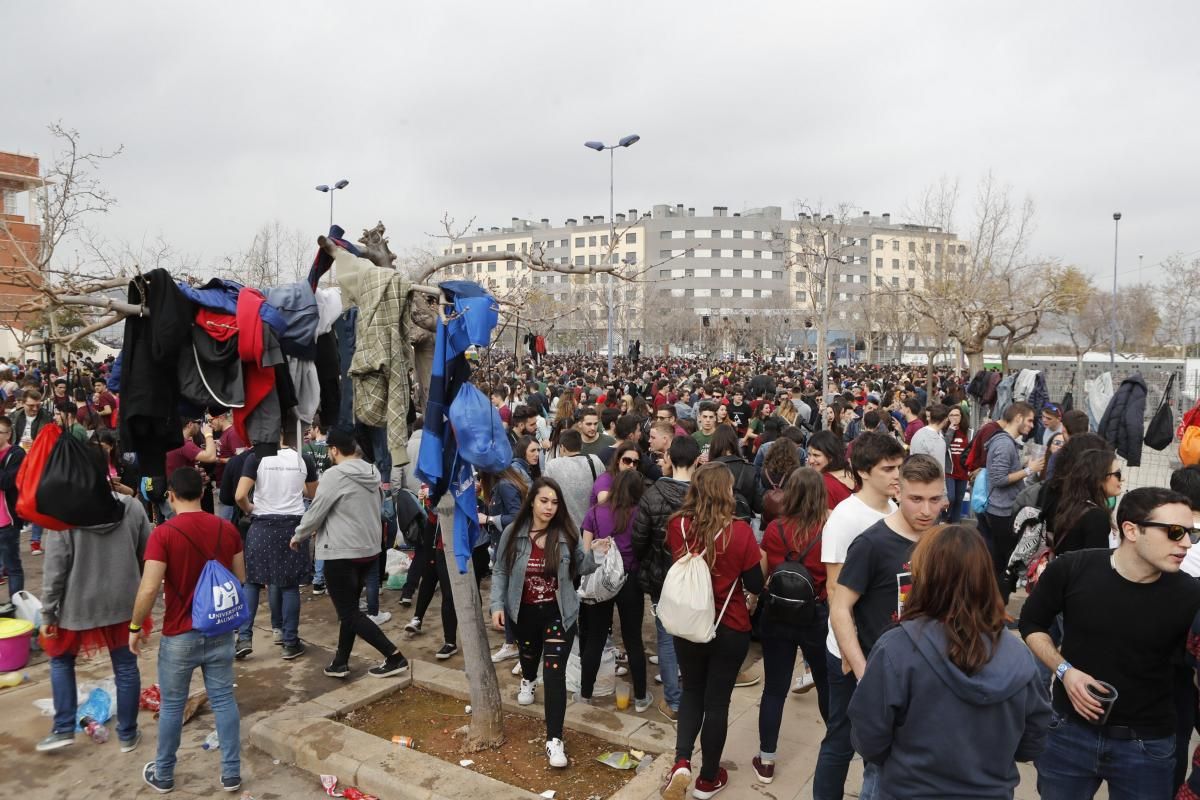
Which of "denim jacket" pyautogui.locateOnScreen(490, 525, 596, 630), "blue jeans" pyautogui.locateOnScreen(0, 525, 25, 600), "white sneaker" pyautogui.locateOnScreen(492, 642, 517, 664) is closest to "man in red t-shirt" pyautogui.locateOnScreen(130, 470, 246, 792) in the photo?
"denim jacket" pyautogui.locateOnScreen(490, 525, 596, 630)

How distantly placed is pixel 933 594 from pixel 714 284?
83.7m

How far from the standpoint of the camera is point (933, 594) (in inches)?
93.4

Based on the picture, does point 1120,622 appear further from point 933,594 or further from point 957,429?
point 957,429

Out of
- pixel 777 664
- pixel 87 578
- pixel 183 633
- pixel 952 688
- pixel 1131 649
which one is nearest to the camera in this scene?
pixel 952 688

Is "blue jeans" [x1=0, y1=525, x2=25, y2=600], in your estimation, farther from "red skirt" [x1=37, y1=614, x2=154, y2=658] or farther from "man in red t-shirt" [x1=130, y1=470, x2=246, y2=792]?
"man in red t-shirt" [x1=130, y1=470, x2=246, y2=792]

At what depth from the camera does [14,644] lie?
236 inches

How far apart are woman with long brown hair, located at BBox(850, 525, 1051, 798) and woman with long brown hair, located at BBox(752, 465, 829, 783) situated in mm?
1953

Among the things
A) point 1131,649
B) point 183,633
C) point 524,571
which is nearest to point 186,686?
point 183,633

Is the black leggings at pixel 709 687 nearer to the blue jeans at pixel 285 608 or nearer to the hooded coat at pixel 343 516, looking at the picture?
the hooded coat at pixel 343 516

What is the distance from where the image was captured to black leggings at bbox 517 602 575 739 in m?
4.54

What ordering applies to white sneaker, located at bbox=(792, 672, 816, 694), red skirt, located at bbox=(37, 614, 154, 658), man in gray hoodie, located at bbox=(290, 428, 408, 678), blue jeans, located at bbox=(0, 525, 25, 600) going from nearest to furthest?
red skirt, located at bbox=(37, 614, 154, 658) < white sneaker, located at bbox=(792, 672, 816, 694) < man in gray hoodie, located at bbox=(290, 428, 408, 678) < blue jeans, located at bbox=(0, 525, 25, 600)

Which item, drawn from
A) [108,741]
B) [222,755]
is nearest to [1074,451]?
[222,755]

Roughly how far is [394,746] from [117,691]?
1866mm

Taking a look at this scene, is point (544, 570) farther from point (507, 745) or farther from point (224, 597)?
point (224, 597)
